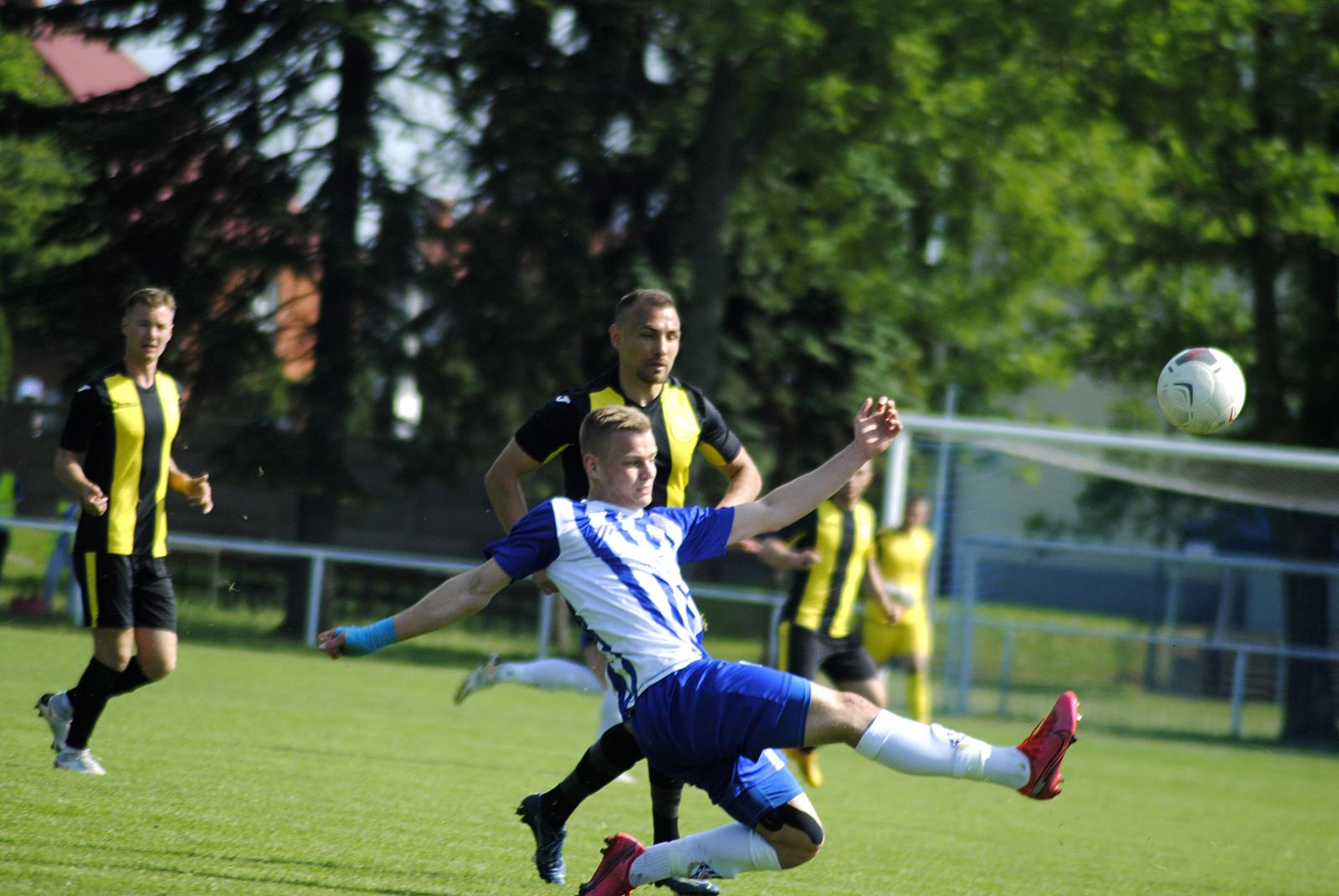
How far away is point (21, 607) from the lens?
17109mm

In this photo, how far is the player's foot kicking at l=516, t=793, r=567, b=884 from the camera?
16.8ft

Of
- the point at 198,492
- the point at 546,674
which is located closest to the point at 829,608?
the point at 546,674

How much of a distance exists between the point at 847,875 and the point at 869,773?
490 cm

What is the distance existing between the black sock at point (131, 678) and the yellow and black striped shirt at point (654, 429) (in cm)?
227

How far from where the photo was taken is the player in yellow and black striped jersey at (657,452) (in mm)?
5160

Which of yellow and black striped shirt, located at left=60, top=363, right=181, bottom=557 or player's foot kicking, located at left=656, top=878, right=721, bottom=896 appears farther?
yellow and black striped shirt, located at left=60, top=363, right=181, bottom=557

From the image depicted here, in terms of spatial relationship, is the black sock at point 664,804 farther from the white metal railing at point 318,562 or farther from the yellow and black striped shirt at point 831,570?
the white metal railing at point 318,562

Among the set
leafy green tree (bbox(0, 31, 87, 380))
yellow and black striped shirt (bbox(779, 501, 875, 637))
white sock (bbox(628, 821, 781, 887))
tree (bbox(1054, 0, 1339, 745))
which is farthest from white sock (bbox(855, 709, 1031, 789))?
leafy green tree (bbox(0, 31, 87, 380))

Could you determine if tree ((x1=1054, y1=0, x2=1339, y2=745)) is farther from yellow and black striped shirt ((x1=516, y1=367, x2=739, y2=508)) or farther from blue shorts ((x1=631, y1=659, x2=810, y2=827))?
blue shorts ((x1=631, y1=659, x2=810, y2=827))

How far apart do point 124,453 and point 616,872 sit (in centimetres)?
347

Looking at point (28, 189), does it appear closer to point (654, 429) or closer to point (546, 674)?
point (546, 674)

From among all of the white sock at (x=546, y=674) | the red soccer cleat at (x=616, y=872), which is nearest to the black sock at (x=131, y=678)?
the white sock at (x=546, y=674)

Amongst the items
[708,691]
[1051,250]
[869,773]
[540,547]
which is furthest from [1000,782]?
[1051,250]

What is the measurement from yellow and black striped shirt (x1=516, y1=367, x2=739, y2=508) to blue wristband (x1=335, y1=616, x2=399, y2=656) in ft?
5.38
